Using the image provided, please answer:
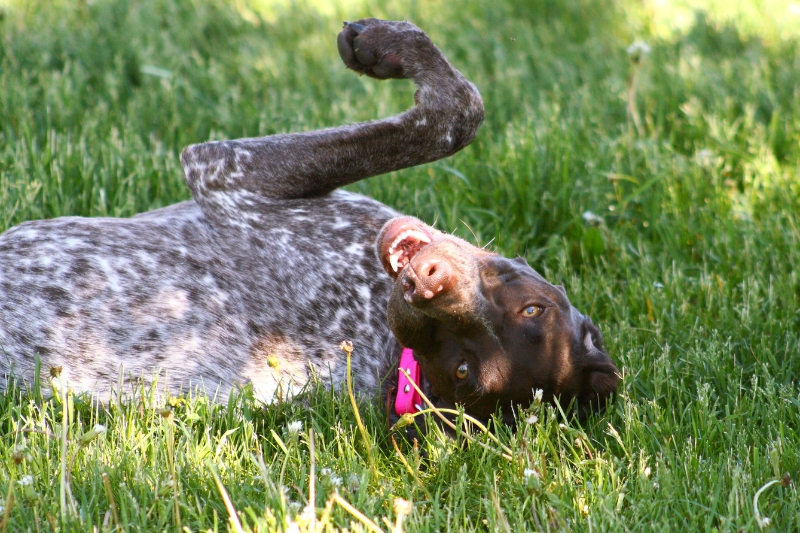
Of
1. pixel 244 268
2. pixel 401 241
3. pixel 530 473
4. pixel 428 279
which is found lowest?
pixel 244 268

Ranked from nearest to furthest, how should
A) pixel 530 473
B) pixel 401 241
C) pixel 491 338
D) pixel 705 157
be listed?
pixel 530 473, pixel 491 338, pixel 401 241, pixel 705 157

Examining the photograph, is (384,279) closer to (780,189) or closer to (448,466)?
(448,466)

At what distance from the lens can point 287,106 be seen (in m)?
5.83

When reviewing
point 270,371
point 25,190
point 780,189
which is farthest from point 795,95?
point 25,190

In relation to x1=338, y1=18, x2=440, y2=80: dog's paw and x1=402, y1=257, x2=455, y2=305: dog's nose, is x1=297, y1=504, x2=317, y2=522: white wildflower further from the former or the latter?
x1=338, y1=18, x2=440, y2=80: dog's paw

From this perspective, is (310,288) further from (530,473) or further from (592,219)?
(592,219)

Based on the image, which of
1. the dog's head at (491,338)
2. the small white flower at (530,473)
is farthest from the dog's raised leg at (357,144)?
the small white flower at (530,473)

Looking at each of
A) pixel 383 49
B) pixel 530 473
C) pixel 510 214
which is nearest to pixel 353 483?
pixel 530 473

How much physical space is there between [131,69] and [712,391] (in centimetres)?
440

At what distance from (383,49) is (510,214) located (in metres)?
1.20

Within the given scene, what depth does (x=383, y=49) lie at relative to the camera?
4129 millimetres

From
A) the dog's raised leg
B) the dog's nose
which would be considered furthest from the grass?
the dog's raised leg

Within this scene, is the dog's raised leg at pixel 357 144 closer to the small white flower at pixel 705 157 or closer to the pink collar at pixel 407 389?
the pink collar at pixel 407 389

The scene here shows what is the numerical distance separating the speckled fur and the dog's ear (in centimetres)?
75
